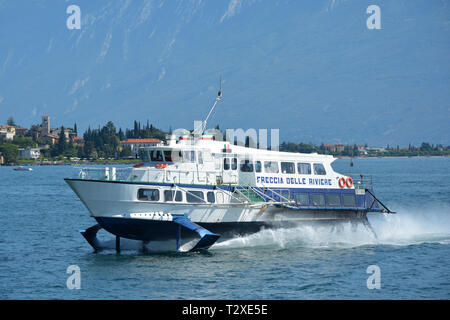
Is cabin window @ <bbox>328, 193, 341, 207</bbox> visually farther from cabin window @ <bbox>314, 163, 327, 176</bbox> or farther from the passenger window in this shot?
the passenger window

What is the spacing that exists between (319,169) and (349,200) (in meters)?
2.40

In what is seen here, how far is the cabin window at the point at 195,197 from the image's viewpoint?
31219 millimetres

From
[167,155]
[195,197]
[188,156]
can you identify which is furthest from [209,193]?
[167,155]

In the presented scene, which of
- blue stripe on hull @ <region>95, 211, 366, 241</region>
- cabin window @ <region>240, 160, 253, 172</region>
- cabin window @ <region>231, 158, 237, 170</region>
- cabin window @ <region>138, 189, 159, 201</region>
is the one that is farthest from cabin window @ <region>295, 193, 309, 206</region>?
cabin window @ <region>138, 189, 159, 201</region>

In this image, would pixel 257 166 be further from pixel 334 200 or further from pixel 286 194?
pixel 334 200

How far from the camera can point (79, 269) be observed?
94.8ft

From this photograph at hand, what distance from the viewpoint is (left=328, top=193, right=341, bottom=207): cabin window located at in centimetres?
3522

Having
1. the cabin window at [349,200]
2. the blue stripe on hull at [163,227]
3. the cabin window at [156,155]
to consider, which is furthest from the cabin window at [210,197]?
the cabin window at [349,200]

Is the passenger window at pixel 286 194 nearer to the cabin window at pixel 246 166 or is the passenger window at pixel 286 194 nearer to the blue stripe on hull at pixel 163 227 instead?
the blue stripe on hull at pixel 163 227

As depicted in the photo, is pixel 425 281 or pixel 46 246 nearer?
pixel 425 281

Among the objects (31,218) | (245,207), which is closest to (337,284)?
(245,207)

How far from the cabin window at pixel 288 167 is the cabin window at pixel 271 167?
388 mm

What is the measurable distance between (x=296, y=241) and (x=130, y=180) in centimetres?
956
